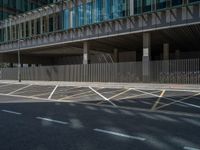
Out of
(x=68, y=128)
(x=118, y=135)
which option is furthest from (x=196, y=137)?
(x=68, y=128)

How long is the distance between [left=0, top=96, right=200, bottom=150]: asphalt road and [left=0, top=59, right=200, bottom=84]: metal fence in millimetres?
13263

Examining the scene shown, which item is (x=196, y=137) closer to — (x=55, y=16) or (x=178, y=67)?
(x=178, y=67)

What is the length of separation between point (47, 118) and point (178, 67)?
1676 centimetres

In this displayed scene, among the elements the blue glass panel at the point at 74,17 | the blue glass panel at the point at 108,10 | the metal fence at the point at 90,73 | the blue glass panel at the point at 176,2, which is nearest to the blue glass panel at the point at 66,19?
the blue glass panel at the point at 74,17

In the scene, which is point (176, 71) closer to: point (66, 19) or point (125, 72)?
point (125, 72)

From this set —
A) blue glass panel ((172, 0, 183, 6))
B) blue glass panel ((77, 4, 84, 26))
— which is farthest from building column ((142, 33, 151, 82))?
blue glass panel ((77, 4, 84, 26))

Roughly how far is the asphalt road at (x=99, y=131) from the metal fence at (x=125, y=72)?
522 inches

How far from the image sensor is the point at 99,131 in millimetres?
7051

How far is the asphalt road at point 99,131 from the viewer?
18.8 ft

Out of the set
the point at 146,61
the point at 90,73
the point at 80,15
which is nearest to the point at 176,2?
the point at 146,61

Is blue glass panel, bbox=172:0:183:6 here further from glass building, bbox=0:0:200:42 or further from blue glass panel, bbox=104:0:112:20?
blue glass panel, bbox=104:0:112:20

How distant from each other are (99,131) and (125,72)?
19.6m

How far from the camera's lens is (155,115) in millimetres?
9680

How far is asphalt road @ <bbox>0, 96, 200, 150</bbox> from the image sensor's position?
572cm
